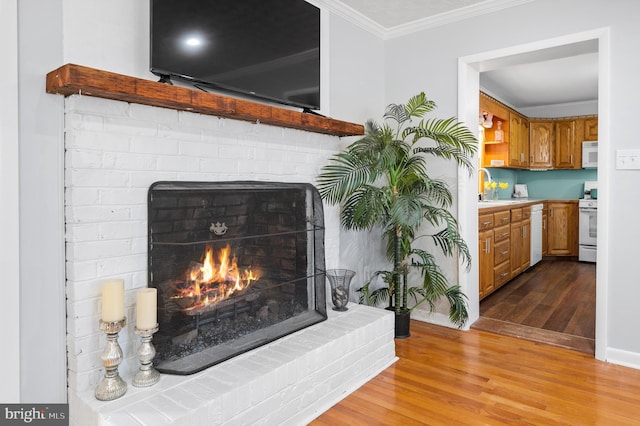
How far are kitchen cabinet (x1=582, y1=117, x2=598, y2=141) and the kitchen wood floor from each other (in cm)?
211

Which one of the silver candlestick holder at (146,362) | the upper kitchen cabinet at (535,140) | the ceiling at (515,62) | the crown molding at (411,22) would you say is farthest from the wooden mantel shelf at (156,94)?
the upper kitchen cabinet at (535,140)

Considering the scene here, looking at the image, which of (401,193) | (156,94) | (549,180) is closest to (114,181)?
(156,94)

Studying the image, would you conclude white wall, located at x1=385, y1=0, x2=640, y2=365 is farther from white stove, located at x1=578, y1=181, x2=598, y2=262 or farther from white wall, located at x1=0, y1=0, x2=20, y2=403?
white stove, located at x1=578, y1=181, x2=598, y2=262

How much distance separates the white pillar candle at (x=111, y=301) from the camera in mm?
1626

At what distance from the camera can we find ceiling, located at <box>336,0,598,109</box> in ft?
9.80

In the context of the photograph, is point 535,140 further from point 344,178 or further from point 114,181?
point 114,181

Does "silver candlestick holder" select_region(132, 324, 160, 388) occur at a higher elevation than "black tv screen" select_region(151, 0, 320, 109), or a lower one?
lower

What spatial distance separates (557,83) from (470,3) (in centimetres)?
292

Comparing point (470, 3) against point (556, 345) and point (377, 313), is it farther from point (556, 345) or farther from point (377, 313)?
point (556, 345)

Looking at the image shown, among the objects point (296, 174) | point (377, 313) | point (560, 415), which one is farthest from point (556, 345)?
point (296, 174)

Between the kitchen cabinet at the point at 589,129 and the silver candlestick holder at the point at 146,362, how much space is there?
6.64 m

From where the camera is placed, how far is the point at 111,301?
1626 mm

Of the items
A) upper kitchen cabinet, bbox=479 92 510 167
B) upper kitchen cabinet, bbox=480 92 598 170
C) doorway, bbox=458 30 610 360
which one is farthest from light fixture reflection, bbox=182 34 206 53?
upper kitchen cabinet, bbox=480 92 598 170

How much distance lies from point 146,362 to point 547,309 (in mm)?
3380
